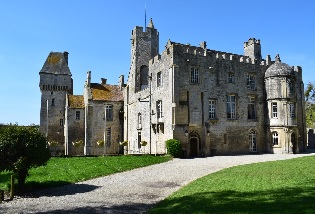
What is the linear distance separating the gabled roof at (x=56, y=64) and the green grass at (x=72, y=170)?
31367 millimetres

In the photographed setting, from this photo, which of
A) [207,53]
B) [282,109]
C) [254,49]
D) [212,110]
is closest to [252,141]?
[282,109]

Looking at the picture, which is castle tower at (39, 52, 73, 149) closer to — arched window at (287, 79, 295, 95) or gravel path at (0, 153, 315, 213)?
gravel path at (0, 153, 315, 213)

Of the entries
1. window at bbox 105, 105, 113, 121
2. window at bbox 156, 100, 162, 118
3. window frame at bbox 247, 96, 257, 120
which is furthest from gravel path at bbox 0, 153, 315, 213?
window at bbox 105, 105, 113, 121

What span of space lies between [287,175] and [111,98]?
104 feet

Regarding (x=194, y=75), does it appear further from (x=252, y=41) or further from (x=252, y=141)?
(x=252, y=41)

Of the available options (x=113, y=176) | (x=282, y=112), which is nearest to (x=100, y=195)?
(x=113, y=176)

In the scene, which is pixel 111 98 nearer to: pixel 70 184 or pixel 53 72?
pixel 53 72

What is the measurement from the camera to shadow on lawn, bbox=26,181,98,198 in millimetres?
13367

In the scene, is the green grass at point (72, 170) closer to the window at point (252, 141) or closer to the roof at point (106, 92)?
the window at point (252, 141)

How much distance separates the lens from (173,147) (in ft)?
88.9

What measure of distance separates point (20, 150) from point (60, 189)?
2753 mm

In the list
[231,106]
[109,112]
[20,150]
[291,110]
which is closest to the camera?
[20,150]

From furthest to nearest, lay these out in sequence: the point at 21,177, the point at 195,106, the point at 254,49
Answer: the point at 254,49, the point at 195,106, the point at 21,177

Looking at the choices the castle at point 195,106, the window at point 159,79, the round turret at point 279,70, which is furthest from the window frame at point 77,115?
the round turret at point 279,70
